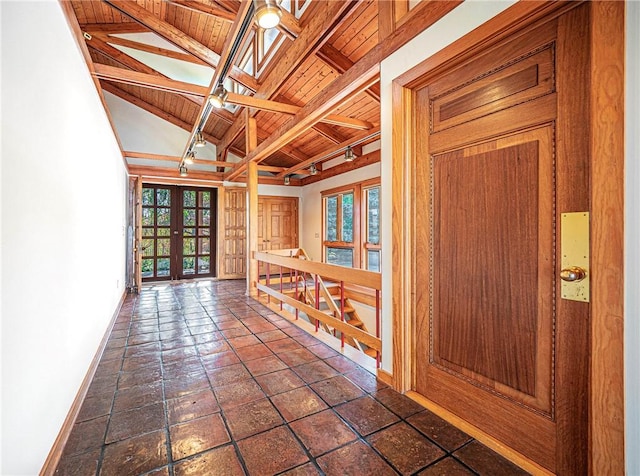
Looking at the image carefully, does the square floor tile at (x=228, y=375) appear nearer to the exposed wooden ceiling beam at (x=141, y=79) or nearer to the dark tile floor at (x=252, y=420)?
the dark tile floor at (x=252, y=420)

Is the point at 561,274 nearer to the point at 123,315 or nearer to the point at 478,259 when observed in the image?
the point at 478,259

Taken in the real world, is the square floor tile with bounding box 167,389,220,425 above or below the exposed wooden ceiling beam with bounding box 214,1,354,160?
below

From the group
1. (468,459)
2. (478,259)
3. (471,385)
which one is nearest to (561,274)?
(478,259)

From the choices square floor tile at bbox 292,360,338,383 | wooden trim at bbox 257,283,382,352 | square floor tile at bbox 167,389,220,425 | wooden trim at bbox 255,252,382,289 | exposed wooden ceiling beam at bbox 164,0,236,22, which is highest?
exposed wooden ceiling beam at bbox 164,0,236,22

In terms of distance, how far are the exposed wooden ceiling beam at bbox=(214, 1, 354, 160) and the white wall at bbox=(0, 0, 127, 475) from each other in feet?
6.50

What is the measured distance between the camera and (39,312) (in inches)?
53.6

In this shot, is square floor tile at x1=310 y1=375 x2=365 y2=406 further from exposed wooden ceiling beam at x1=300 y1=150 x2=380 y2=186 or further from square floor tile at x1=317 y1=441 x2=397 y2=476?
exposed wooden ceiling beam at x1=300 y1=150 x2=380 y2=186

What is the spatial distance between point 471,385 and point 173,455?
159cm

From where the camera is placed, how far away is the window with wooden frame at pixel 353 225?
6.14 metres

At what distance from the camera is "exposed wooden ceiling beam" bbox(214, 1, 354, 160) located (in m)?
2.68

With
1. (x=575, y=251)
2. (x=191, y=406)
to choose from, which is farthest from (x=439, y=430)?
(x=191, y=406)

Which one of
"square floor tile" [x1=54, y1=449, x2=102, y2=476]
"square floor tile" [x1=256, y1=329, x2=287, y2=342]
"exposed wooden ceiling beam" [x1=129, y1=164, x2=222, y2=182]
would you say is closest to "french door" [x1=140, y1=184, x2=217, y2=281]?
"exposed wooden ceiling beam" [x1=129, y1=164, x2=222, y2=182]

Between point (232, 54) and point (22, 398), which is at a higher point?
point (232, 54)

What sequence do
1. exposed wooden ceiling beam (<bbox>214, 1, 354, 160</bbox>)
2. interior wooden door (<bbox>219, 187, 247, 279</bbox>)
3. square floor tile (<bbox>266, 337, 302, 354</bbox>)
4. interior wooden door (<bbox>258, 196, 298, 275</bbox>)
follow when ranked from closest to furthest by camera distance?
exposed wooden ceiling beam (<bbox>214, 1, 354, 160</bbox>) < square floor tile (<bbox>266, 337, 302, 354</bbox>) < interior wooden door (<bbox>219, 187, 247, 279</bbox>) < interior wooden door (<bbox>258, 196, 298, 275</bbox>)
